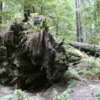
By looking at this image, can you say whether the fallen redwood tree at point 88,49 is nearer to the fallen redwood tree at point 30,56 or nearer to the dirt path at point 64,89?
the fallen redwood tree at point 30,56

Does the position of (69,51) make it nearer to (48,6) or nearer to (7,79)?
(48,6)

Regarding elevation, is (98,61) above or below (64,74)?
above

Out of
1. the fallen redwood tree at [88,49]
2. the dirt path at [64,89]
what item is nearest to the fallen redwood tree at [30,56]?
the dirt path at [64,89]

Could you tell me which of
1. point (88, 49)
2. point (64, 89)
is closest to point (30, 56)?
point (64, 89)

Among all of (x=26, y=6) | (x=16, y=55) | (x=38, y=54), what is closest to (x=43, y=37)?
(x=38, y=54)

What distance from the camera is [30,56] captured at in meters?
7.16

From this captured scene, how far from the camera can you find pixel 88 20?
6.49m

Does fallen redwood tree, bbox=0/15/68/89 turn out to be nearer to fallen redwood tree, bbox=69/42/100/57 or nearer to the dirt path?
the dirt path

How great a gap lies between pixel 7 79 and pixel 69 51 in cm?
503

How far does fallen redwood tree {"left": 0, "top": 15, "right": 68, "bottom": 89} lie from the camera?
6.71m

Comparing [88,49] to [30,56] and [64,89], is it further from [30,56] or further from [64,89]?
[30,56]

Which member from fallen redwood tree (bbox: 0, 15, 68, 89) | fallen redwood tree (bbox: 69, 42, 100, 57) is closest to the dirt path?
fallen redwood tree (bbox: 0, 15, 68, 89)

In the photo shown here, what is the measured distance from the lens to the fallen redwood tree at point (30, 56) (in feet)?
22.0

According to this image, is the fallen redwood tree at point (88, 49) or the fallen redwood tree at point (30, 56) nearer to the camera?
the fallen redwood tree at point (30, 56)
